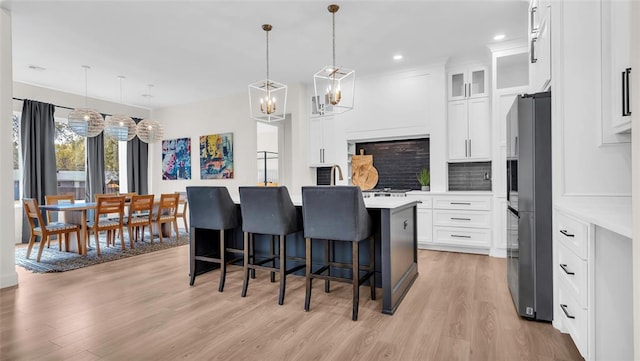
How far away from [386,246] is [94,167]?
6.49 metres

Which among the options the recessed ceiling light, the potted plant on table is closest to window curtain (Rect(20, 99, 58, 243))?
the recessed ceiling light

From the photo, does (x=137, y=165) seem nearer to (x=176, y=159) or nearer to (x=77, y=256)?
(x=176, y=159)

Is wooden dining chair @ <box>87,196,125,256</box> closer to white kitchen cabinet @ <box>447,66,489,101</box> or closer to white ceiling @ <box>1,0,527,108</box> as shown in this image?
white ceiling @ <box>1,0,527,108</box>

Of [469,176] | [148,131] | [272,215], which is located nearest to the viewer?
[272,215]

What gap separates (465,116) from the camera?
4.77 metres

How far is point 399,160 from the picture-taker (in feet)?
17.8

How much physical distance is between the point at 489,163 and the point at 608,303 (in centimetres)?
352

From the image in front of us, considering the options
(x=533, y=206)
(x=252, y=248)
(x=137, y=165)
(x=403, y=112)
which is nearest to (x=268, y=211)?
(x=252, y=248)

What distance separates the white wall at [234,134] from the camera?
5.91 meters

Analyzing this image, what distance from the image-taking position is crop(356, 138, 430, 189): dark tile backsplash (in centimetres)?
528

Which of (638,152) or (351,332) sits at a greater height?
(638,152)

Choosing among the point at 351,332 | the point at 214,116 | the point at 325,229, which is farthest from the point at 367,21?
the point at 214,116

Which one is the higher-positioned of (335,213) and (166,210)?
(335,213)

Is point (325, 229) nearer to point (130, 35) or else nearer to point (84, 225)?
point (130, 35)
